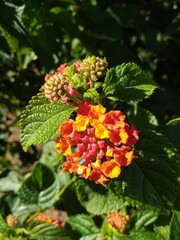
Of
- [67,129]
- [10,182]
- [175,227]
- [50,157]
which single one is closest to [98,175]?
[67,129]

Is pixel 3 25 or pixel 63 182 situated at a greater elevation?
pixel 3 25

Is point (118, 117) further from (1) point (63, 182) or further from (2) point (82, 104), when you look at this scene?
(1) point (63, 182)

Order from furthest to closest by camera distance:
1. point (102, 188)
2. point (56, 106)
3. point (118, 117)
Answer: point (102, 188), point (56, 106), point (118, 117)

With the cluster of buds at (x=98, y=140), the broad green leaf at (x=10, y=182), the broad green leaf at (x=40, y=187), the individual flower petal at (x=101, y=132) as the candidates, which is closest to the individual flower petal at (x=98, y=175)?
the cluster of buds at (x=98, y=140)

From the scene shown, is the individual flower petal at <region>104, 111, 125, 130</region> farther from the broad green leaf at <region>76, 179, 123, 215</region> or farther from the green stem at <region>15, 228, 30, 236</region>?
the green stem at <region>15, 228, 30, 236</region>

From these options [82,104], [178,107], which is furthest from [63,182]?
[82,104]

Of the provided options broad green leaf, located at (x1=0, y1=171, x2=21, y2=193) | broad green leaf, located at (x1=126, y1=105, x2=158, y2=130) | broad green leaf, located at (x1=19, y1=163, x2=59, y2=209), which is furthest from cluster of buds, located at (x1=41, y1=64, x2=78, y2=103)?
broad green leaf, located at (x1=0, y1=171, x2=21, y2=193)
